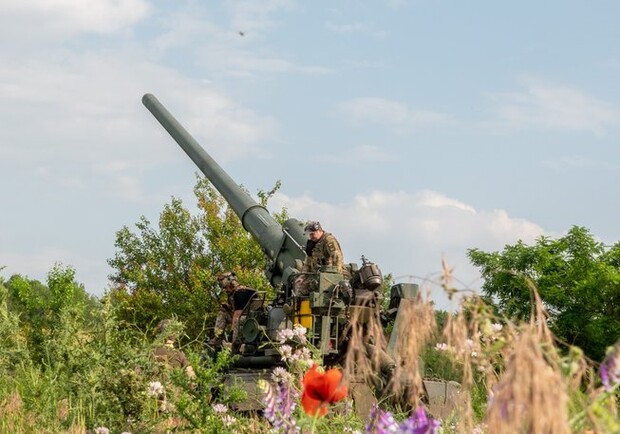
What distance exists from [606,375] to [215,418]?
184 inches

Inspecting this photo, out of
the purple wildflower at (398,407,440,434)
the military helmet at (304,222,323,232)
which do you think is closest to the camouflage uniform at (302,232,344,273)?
the military helmet at (304,222,323,232)

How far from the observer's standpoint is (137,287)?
29547 mm

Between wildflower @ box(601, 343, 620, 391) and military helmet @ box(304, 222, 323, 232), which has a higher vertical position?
military helmet @ box(304, 222, 323, 232)

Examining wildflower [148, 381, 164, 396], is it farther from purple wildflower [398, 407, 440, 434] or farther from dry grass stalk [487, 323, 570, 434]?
dry grass stalk [487, 323, 570, 434]

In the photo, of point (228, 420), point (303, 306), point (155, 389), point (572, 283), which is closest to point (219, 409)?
point (228, 420)

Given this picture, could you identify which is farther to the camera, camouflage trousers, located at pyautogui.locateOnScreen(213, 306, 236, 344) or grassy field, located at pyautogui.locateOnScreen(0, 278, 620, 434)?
camouflage trousers, located at pyautogui.locateOnScreen(213, 306, 236, 344)

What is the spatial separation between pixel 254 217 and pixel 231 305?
2.36 meters

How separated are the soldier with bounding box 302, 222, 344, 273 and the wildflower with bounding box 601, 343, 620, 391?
10829 mm

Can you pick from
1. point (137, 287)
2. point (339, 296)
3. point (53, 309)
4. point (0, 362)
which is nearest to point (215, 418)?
point (0, 362)

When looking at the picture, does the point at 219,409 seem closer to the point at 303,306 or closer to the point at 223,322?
the point at 303,306

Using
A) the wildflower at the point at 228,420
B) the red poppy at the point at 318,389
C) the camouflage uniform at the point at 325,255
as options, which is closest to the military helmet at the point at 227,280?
the camouflage uniform at the point at 325,255

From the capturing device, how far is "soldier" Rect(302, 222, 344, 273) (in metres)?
13.0

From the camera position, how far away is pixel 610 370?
2.08 metres

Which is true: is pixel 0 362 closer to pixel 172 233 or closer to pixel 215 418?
pixel 215 418
